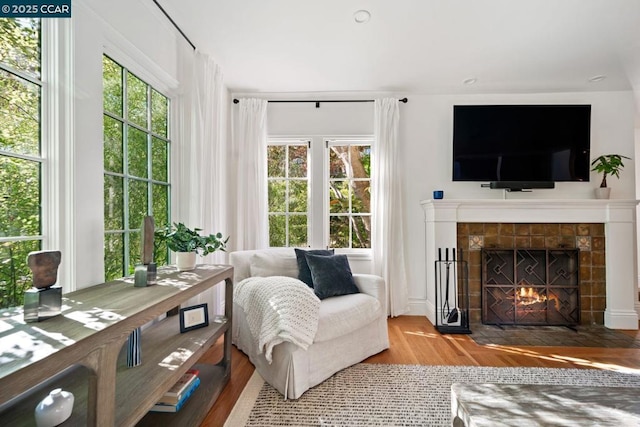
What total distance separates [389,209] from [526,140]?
64.2 inches

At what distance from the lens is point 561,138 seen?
10.3ft

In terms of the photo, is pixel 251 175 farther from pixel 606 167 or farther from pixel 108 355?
pixel 606 167

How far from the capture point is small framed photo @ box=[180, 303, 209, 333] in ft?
5.63

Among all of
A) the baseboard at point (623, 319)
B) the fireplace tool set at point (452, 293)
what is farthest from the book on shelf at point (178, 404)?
the baseboard at point (623, 319)

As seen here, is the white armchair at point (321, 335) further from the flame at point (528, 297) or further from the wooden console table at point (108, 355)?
the flame at point (528, 297)

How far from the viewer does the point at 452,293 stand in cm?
305

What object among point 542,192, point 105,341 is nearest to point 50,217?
point 105,341

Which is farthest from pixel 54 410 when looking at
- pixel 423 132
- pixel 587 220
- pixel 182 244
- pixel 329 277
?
pixel 587 220

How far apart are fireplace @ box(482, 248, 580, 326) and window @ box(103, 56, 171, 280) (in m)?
3.12

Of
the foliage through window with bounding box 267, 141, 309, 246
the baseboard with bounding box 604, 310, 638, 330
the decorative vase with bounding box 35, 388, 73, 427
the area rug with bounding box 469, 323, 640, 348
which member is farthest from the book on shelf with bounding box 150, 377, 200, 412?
the baseboard with bounding box 604, 310, 638, 330

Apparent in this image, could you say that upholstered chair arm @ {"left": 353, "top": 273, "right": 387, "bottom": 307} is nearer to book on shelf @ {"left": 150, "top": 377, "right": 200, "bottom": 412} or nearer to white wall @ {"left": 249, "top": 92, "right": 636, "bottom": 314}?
white wall @ {"left": 249, "top": 92, "right": 636, "bottom": 314}

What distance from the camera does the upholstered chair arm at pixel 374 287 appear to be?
7.72ft

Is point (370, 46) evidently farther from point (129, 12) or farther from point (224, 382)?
point (224, 382)

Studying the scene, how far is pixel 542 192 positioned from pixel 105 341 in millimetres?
3947
